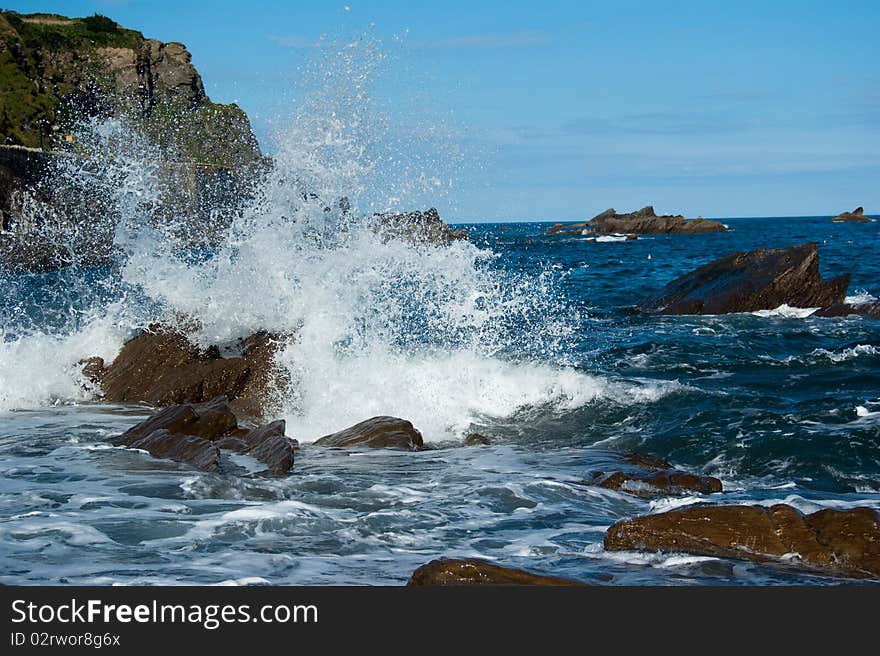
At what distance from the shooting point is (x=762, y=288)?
17.6 m

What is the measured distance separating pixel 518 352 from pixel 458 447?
428cm

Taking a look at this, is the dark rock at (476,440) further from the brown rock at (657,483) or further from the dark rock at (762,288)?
the dark rock at (762,288)

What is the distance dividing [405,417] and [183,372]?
240 cm

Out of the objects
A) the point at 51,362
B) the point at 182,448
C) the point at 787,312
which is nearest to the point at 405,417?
the point at 182,448

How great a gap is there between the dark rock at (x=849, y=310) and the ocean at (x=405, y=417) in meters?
0.61

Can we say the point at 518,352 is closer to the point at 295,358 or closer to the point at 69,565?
the point at 295,358

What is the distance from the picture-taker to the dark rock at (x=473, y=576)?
4.00 m

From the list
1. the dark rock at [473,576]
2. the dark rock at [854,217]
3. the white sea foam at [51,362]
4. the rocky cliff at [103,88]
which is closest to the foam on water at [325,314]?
the white sea foam at [51,362]

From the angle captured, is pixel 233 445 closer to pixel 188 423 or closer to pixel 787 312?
pixel 188 423

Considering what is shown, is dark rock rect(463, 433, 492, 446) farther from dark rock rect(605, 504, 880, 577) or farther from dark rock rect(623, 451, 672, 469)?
dark rock rect(605, 504, 880, 577)

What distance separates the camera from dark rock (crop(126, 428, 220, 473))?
22.0 feet

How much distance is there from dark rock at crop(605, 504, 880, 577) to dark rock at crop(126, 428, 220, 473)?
3.09 metres

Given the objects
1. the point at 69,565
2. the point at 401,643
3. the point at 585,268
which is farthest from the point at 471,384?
the point at 585,268

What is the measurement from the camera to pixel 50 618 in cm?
348
